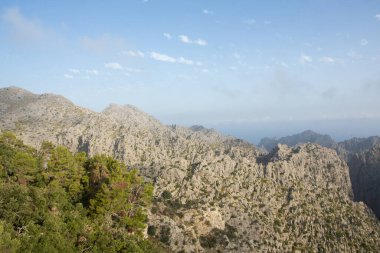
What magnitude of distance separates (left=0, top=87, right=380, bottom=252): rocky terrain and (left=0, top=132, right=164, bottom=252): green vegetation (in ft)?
62.6

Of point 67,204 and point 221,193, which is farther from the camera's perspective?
point 221,193

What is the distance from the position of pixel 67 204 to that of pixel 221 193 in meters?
68.3

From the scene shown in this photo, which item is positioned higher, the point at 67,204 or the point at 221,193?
the point at 67,204

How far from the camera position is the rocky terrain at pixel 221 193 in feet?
312

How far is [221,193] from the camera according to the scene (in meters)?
118

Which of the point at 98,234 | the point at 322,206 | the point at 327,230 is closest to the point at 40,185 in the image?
the point at 98,234

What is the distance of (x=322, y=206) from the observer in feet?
444

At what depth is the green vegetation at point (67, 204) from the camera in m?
40.7

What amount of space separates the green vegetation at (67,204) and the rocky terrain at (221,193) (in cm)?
1908

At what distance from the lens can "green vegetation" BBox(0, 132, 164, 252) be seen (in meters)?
40.7

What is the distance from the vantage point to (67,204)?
57375 mm

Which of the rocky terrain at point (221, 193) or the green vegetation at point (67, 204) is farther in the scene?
the rocky terrain at point (221, 193)

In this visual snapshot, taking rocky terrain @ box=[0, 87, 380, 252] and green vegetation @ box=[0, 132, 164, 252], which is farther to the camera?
rocky terrain @ box=[0, 87, 380, 252]

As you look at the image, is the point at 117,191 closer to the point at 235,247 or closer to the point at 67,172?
the point at 67,172
